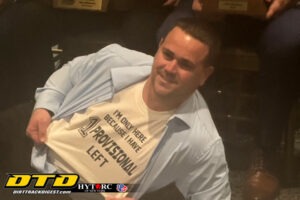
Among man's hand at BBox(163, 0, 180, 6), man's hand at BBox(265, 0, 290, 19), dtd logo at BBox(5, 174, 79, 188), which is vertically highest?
man's hand at BBox(265, 0, 290, 19)

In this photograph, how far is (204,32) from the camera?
2.81 ft

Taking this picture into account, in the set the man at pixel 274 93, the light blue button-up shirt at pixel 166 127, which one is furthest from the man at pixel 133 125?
the man at pixel 274 93

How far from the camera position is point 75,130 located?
0.94m

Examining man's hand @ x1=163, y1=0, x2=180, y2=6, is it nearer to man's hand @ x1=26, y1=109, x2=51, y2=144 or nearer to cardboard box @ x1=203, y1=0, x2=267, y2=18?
cardboard box @ x1=203, y1=0, x2=267, y2=18

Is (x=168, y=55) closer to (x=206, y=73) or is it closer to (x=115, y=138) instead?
(x=206, y=73)

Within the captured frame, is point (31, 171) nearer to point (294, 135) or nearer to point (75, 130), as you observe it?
point (75, 130)

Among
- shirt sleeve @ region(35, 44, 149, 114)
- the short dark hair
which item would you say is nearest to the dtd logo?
shirt sleeve @ region(35, 44, 149, 114)

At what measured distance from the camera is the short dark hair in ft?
2.80

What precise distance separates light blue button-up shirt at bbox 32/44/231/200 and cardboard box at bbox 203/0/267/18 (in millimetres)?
149

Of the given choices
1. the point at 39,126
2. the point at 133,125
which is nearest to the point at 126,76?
the point at 133,125

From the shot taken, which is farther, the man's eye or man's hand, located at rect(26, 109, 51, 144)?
man's hand, located at rect(26, 109, 51, 144)

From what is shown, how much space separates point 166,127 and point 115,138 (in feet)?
0.34

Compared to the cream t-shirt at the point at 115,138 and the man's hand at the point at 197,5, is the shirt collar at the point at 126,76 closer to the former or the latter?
the cream t-shirt at the point at 115,138

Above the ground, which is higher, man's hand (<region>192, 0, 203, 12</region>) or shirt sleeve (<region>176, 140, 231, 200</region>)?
man's hand (<region>192, 0, 203, 12</region>)
